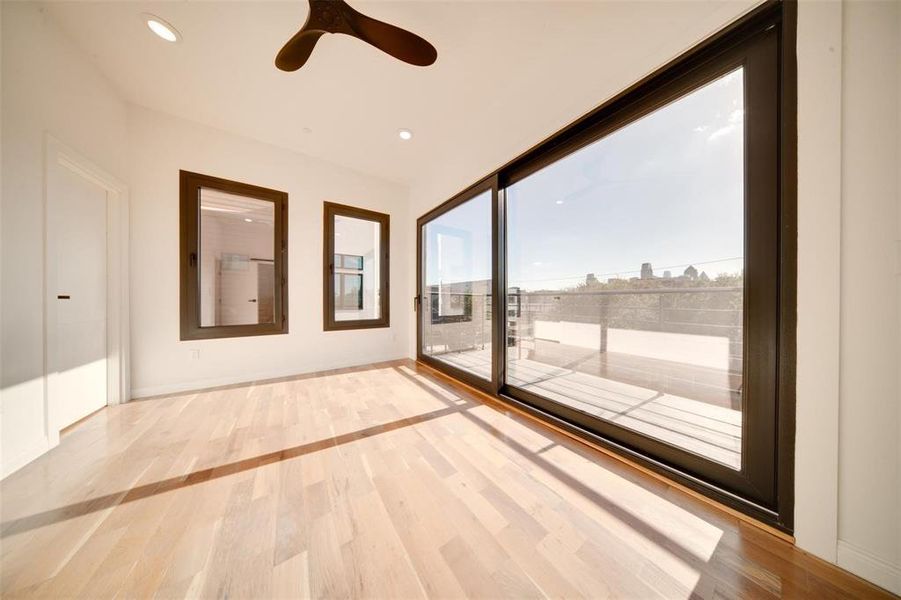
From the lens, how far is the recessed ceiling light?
5.71ft

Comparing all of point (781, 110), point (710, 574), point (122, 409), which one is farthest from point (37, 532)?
point (781, 110)

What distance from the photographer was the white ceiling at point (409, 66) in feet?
5.22

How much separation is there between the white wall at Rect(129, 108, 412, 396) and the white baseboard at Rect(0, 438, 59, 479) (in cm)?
105

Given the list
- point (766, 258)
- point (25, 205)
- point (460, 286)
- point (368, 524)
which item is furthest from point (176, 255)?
point (766, 258)

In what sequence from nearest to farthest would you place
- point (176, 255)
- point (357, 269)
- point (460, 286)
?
1. point (176, 255)
2. point (460, 286)
3. point (357, 269)

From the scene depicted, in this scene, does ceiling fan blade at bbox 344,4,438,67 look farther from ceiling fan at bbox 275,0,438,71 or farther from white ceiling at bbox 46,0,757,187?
white ceiling at bbox 46,0,757,187

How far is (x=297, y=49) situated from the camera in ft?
5.20

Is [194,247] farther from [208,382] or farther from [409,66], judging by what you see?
[409,66]

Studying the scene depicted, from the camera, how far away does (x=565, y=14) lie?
1.60 m

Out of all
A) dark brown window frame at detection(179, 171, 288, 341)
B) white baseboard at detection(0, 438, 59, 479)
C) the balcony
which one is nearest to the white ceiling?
dark brown window frame at detection(179, 171, 288, 341)

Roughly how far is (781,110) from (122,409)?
4.74 metres

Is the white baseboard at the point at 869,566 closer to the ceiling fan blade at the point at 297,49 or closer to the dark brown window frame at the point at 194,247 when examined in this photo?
the ceiling fan blade at the point at 297,49

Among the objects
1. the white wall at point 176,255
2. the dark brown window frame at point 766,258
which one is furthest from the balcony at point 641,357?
the white wall at point 176,255

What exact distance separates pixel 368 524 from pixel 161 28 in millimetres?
3246
